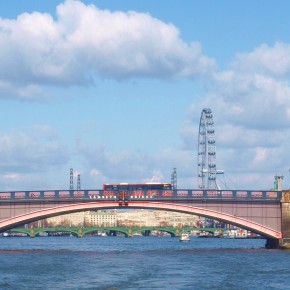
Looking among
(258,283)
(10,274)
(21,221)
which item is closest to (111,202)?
(21,221)

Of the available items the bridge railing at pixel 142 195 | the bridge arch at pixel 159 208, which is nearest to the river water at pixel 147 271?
the bridge arch at pixel 159 208

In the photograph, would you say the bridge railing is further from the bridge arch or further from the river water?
the river water

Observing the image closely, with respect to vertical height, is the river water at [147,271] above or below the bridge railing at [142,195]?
below

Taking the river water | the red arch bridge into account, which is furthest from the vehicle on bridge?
the river water

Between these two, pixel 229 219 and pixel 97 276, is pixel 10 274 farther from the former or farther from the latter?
pixel 229 219

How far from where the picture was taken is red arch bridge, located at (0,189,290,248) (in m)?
134

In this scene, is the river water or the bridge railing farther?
the bridge railing

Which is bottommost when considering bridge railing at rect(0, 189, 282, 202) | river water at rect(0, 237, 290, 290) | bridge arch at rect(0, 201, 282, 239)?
river water at rect(0, 237, 290, 290)

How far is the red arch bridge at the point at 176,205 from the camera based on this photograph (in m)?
134

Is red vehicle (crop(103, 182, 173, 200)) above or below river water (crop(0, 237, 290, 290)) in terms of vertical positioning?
above

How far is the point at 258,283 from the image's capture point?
8444cm

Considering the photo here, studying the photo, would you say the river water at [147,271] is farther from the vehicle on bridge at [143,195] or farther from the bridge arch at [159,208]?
the vehicle on bridge at [143,195]

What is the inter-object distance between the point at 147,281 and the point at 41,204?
53240 millimetres

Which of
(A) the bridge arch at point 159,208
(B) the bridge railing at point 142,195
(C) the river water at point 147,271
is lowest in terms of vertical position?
(C) the river water at point 147,271
